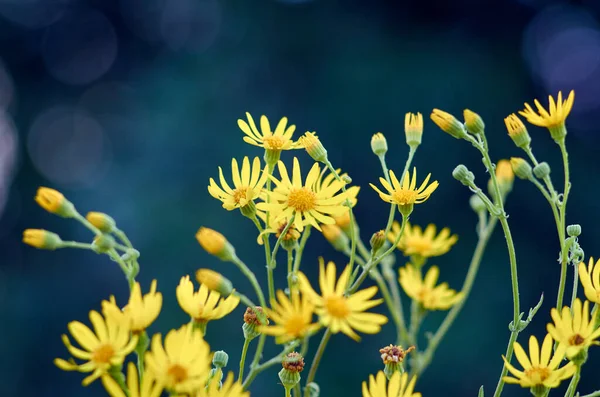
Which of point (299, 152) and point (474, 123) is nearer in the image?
point (474, 123)

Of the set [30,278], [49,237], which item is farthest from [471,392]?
[49,237]

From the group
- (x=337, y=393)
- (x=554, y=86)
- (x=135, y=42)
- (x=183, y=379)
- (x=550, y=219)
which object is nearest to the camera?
(x=183, y=379)

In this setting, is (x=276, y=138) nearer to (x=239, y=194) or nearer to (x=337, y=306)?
(x=239, y=194)

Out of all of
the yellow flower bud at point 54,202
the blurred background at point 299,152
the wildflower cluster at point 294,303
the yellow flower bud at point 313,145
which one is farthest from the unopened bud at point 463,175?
the blurred background at point 299,152

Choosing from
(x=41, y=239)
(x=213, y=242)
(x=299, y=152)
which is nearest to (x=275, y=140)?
(x=213, y=242)

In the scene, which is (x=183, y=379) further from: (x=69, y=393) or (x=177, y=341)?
(x=69, y=393)
